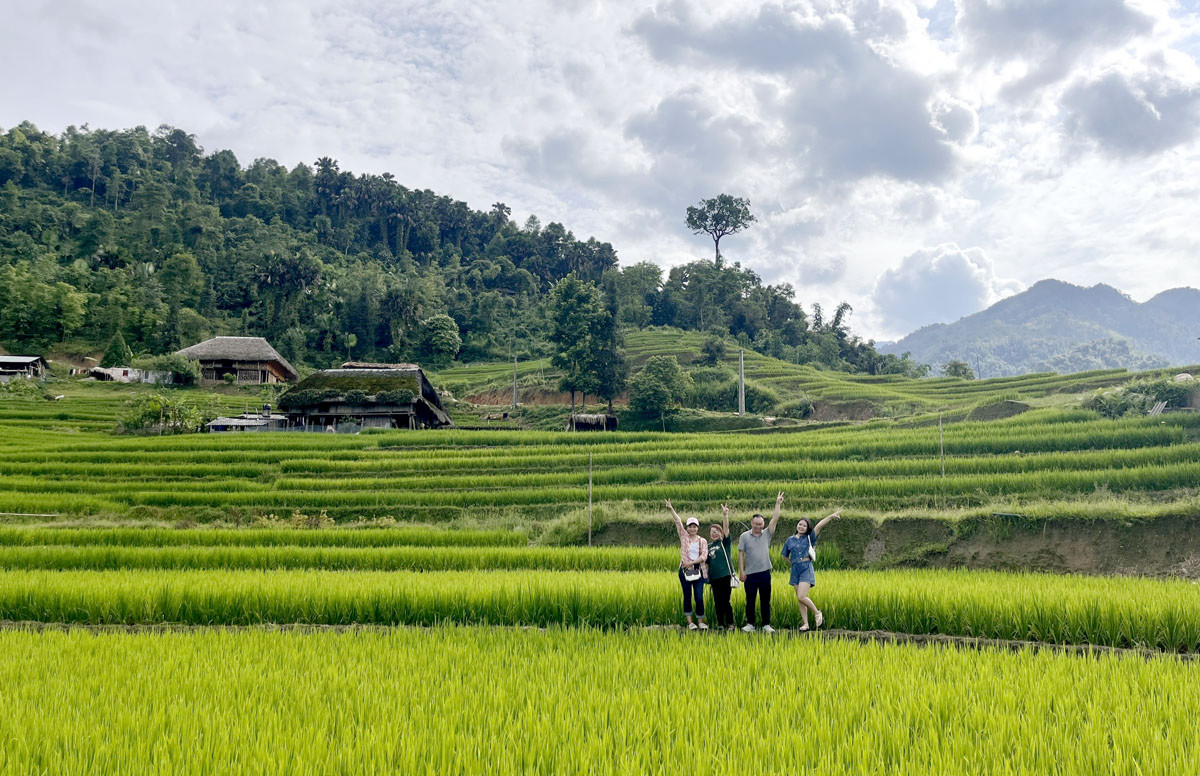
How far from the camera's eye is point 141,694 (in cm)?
484

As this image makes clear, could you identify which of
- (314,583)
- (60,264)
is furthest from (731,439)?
(60,264)

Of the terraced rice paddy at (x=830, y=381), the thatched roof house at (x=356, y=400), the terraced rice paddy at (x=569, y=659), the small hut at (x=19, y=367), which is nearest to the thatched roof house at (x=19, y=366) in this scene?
the small hut at (x=19, y=367)

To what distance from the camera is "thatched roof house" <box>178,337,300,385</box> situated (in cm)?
4862

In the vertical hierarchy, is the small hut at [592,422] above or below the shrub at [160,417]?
below

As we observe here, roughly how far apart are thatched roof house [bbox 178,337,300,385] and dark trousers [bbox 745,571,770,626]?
50333 mm

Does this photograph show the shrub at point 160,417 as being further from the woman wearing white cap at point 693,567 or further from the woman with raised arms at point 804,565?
the woman with raised arms at point 804,565

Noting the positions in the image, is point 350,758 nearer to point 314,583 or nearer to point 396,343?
point 314,583

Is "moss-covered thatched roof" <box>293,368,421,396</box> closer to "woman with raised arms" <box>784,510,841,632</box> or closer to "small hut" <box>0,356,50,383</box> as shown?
"small hut" <box>0,356,50,383</box>

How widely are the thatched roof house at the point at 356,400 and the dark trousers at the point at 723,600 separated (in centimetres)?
2961

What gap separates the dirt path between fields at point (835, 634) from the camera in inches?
246

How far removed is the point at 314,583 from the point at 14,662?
3792 millimetres

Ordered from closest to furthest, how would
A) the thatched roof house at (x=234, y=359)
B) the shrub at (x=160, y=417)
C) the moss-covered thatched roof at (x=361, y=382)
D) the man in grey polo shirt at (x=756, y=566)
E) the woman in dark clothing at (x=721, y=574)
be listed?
the man in grey polo shirt at (x=756, y=566)
the woman in dark clothing at (x=721, y=574)
the shrub at (x=160, y=417)
the moss-covered thatched roof at (x=361, y=382)
the thatched roof house at (x=234, y=359)

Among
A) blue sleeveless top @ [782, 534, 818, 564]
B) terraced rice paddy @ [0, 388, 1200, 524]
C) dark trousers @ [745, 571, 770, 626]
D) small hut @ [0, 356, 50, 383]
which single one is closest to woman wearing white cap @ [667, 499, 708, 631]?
dark trousers @ [745, 571, 770, 626]

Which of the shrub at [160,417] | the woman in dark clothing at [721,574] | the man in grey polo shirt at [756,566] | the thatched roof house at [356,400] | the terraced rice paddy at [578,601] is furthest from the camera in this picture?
the thatched roof house at [356,400]
